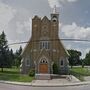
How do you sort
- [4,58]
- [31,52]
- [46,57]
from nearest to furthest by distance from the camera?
[46,57] < [31,52] < [4,58]

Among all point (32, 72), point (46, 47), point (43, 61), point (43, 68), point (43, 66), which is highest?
point (46, 47)

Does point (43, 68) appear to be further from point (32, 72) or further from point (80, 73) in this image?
point (80, 73)

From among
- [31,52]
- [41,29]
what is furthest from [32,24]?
[31,52]

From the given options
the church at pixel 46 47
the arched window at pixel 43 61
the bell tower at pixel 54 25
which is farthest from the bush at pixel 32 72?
the bell tower at pixel 54 25

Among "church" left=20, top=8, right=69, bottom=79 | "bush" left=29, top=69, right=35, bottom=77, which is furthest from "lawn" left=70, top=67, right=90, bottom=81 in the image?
"bush" left=29, top=69, right=35, bottom=77

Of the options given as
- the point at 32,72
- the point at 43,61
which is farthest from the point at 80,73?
the point at 32,72

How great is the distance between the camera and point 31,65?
5275cm

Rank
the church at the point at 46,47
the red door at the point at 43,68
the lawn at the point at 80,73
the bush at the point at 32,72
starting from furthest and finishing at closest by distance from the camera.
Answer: the church at the point at 46,47, the red door at the point at 43,68, the bush at the point at 32,72, the lawn at the point at 80,73

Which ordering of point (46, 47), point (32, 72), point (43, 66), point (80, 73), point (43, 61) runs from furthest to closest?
point (80, 73)
point (46, 47)
point (43, 66)
point (43, 61)
point (32, 72)

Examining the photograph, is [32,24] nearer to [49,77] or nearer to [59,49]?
[59,49]

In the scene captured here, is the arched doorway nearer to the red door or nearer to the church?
the red door

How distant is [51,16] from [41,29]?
11.2 ft

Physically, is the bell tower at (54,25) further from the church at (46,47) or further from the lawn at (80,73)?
the lawn at (80,73)

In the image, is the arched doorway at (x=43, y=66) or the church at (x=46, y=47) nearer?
the arched doorway at (x=43, y=66)
